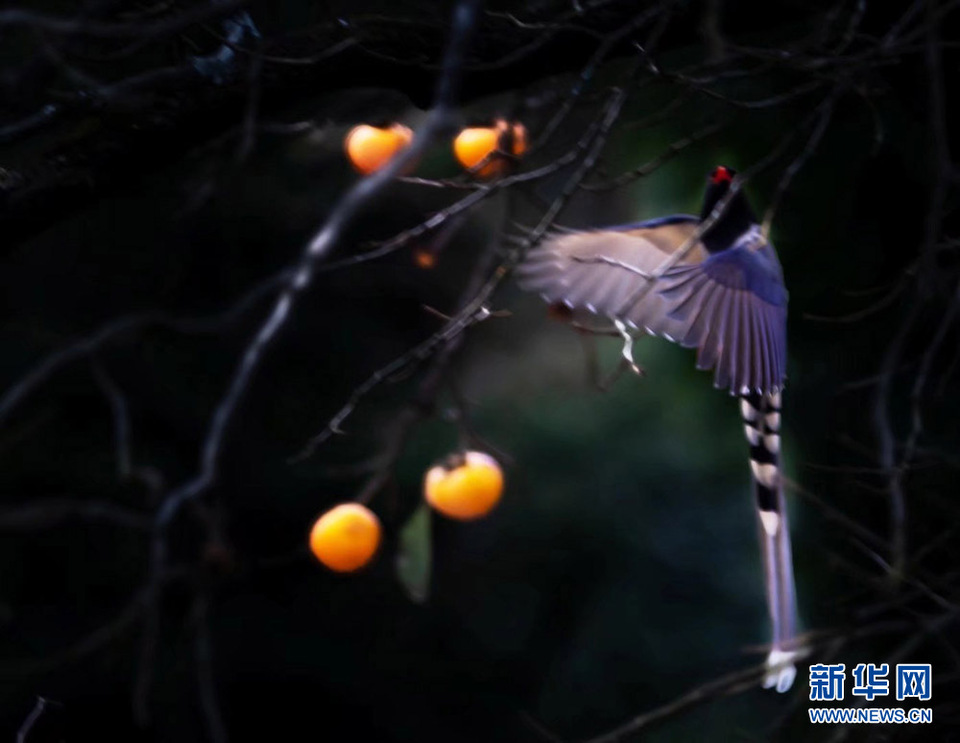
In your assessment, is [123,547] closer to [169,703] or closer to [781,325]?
[169,703]

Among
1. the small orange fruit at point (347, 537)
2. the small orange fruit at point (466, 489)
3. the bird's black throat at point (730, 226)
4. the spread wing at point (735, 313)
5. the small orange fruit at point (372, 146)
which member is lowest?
the small orange fruit at point (347, 537)

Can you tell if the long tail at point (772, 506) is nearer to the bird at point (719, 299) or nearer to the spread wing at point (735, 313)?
the bird at point (719, 299)

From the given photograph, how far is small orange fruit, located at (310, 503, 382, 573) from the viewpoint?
1.40 metres

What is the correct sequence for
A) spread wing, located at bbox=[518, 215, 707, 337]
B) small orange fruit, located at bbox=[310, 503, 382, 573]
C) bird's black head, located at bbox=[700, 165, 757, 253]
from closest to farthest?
small orange fruit, located at bbox=[310, 503, 382, 573], spread wing, located at bbox=[518, 215, 707, 337], bird's black head, located at bbox=[700, 165, 757, 253]

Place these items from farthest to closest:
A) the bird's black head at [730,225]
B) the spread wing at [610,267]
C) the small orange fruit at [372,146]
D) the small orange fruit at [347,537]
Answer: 1. the bird's black head at [730,225]
2. the spread wing at [610,267]
3. the small orange fruit at [372,146]
4. the small orange fruit at [347,537]

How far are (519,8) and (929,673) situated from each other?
0.99 m

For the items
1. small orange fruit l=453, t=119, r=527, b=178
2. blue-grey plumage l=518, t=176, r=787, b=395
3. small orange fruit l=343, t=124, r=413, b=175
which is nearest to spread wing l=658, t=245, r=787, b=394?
blue-grey plumage l=518, t=176, r=787, b=395

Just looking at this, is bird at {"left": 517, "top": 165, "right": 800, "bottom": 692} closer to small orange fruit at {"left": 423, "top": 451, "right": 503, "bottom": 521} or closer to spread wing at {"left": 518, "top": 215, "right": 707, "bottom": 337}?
spread wing at {"left": 518, "top": 215, "right": 707, "bottom": 337}

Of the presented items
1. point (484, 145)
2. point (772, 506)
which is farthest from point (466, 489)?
point (772, 506)

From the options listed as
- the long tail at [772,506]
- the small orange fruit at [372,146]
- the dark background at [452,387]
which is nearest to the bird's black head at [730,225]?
the dark background at [452,387]

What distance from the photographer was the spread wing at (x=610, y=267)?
5.46 feet

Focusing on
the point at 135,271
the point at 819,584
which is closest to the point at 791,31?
the point at 819,584

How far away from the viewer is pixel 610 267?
5.74 feet

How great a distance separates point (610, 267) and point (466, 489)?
47 cm
